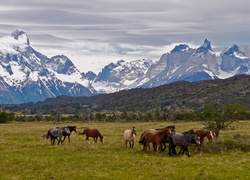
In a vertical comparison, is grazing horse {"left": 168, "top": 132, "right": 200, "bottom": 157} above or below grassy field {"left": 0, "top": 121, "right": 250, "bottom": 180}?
above

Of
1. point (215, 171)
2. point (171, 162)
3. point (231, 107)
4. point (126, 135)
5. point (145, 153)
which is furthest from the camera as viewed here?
point (231, 107)

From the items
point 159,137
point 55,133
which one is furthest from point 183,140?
point 55,133

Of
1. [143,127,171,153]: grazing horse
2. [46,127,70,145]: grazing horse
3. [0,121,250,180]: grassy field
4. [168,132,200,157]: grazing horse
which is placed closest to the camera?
[0,121,250,180]: grassy field

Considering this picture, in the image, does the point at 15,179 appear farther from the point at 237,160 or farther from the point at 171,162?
the point at 237,160

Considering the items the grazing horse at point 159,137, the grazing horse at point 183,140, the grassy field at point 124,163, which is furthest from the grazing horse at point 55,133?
the grazing horse at point 183,140

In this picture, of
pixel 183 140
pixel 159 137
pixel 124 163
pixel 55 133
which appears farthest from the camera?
pixel 55 133

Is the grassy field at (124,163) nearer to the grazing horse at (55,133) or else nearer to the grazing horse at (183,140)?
the grazing horse at (183,140)

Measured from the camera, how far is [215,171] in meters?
28.1

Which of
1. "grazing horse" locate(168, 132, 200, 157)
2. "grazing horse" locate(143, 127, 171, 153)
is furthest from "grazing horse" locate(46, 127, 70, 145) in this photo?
"grazing horse" locate(168, 132, 200, 157)

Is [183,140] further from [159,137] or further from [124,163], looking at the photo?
[124,163]

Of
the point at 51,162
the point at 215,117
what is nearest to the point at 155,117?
the point at 215,117

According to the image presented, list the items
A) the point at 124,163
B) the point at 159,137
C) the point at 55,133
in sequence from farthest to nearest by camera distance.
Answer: the point at 55,133 → the point at 159,137 → the point at 124,163

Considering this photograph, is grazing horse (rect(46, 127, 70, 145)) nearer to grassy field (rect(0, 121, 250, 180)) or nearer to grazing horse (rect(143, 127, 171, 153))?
grassy field (rect(0, 121, 250, 180))

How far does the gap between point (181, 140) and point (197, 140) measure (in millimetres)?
1672
